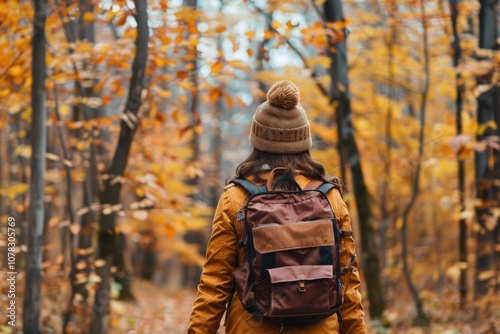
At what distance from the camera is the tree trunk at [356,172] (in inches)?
303

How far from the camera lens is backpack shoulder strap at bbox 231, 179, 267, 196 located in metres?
2.83

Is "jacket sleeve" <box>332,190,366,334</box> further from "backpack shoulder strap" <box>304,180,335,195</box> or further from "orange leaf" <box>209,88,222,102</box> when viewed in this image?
"orange leaf" <box>209,88,222,102</box>

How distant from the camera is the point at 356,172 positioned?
7.84 meters

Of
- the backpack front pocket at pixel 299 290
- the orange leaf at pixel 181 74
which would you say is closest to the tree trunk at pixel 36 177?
the orange leaf at pixel 181 74

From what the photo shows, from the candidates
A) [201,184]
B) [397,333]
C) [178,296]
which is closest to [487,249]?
[397,333]

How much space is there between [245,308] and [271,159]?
76 centimetres

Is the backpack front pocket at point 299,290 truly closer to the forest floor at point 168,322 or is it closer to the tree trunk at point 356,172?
the forest floor at point 168,322

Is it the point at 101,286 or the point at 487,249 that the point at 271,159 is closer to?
the point at 101,286

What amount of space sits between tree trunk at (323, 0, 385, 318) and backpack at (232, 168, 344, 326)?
201 inches

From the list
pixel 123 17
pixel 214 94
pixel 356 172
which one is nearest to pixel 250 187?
pixel 123 17

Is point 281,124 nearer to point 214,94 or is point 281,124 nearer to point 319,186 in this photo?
point 319,186

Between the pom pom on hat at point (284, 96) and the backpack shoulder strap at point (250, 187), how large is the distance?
437 millimetres

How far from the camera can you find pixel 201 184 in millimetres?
21141

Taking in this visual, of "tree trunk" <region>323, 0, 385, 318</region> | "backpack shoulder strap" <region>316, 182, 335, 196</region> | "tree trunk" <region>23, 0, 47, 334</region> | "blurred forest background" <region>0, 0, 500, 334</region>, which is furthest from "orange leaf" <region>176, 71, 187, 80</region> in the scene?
"backpack shoulder strap" <region>316, 182, 335, 196</region>
